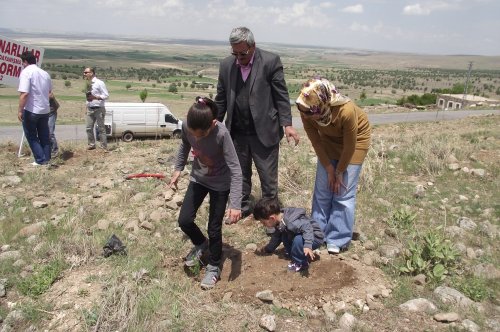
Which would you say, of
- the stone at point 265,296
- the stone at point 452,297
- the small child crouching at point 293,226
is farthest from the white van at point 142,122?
the stone at point 452,297

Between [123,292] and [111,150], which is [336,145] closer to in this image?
[123,292]

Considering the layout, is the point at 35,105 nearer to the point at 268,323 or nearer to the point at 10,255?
the point at 10,255

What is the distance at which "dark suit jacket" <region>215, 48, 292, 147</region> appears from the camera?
12.4 feet

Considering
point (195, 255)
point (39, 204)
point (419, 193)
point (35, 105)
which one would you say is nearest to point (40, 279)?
point (195, 255)

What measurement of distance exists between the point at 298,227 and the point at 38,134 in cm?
502

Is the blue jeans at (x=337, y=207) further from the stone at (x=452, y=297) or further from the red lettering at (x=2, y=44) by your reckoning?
the red lettering at (x=2, y=44)

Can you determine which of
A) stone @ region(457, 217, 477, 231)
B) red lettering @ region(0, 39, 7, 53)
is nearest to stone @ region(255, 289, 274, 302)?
stone @ region(457, 217, 477, 231)

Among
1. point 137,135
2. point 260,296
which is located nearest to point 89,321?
point 260,296

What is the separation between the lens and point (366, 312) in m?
2.96

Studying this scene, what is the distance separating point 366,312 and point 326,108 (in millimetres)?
1472

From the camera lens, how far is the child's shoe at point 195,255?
3.49 meters

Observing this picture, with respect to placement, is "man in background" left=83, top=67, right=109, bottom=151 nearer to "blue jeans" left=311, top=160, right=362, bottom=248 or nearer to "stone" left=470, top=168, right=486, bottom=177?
"blue jeans" left=311, top=160, right=362, bottom=248

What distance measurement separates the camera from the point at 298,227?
3.36 metres

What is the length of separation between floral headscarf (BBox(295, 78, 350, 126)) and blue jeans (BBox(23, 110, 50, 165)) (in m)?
4.84
